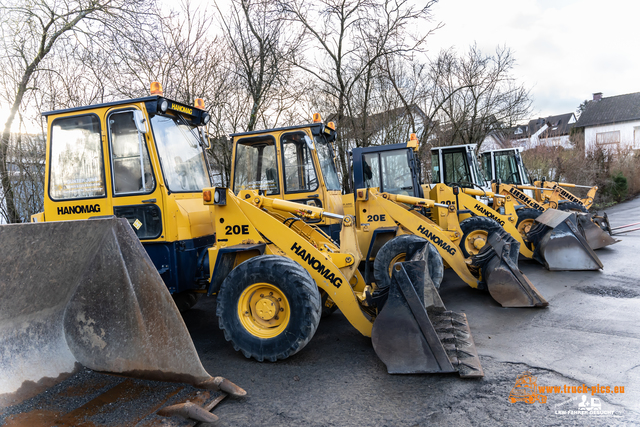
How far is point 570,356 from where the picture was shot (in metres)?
3.68

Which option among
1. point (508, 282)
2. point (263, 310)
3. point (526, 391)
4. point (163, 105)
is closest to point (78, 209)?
point (163, 105)

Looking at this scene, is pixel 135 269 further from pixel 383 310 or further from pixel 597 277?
pixel 597 277

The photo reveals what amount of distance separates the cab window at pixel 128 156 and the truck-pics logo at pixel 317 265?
171cm

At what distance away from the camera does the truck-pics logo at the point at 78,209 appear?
442 cm

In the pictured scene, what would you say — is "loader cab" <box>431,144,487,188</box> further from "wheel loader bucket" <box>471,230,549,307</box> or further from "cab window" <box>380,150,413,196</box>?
"wheel loader bucket" <box>471,230,549,307</box>

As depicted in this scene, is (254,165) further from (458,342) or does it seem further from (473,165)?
(473,165)

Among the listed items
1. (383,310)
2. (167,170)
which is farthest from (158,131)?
(383,310)

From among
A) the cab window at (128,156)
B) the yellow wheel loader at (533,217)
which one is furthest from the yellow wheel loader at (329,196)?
the yellow wheel loader at (533,217)

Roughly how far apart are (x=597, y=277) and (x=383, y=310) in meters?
5.13

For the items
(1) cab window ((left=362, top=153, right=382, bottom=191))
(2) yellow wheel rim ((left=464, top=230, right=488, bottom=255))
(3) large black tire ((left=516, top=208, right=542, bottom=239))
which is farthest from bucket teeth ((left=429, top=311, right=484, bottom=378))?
(3) large black tire ((left=516, top=208, right=542, bottom=239))

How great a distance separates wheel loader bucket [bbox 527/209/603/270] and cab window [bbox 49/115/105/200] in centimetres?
690

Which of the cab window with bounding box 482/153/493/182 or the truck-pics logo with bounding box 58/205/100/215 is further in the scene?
the cab window with bounding box 482/153/493/182

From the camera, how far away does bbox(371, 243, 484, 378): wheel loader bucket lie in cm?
327

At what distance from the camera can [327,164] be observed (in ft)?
21.5
